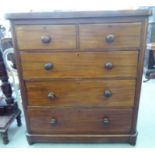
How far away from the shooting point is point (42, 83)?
1.33 metres

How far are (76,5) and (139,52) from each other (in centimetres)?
121

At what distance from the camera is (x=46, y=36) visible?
1.19 meters

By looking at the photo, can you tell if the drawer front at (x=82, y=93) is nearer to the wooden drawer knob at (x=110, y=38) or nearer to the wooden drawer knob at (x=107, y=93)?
the wooden drawer knob at (x=107, y=93)

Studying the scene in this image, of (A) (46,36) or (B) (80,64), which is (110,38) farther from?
(A) (46,36)

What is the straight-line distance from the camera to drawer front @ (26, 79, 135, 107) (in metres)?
1.31

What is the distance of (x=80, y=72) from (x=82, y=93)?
0.15 meters

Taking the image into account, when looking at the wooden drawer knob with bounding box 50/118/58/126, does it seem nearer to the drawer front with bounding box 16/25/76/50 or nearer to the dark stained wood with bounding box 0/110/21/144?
the dark stained wood with bounding box 0/110/21/144

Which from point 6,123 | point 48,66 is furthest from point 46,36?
point 6,123

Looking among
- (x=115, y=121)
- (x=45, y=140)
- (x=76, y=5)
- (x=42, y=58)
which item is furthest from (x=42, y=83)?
(x=76, y=5)

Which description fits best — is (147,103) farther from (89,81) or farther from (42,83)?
(42,83)

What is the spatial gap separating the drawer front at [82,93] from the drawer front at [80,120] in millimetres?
57

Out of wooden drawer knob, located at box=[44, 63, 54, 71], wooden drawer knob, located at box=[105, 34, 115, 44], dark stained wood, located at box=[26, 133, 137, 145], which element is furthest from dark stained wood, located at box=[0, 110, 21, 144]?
wooden drawer knob, located at box=[105, 34, 115, 44]

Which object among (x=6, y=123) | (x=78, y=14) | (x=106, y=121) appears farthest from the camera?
(x=6, y=123)

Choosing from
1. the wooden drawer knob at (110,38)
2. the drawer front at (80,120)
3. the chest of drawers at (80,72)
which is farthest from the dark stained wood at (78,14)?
the drawer front at (80,120)
